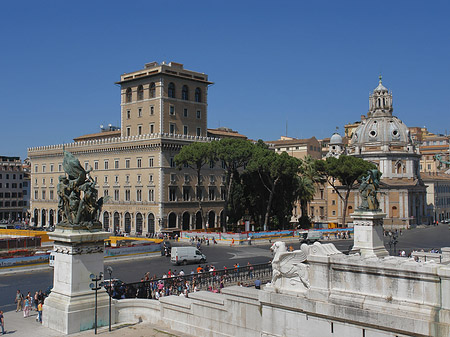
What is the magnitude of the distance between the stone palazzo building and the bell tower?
35.8 m

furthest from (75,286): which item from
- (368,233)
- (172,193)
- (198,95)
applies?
(198,95)

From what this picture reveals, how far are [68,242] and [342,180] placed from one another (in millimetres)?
55479

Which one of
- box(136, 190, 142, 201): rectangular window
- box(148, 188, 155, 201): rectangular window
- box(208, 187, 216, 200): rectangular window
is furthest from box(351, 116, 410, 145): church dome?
box(136, 190, 142, 201): rectangular window

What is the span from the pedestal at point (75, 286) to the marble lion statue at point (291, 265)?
22.8 ft

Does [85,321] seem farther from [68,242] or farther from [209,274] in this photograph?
[209,274]

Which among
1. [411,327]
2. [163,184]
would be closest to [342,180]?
[163,184]

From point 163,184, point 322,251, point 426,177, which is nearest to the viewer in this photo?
point 322,251

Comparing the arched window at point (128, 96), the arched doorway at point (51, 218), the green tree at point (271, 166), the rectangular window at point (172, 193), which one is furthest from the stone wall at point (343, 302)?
the arched doorway at point (51, 218)

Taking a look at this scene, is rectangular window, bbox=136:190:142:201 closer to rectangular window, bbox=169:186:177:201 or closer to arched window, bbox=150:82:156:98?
rectangular window, bbox=169:186:177:201

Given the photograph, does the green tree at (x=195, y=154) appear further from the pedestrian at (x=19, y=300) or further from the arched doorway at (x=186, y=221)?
the pedestrian at (x=19, y=300)

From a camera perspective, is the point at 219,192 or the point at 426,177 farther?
the point at 426,177

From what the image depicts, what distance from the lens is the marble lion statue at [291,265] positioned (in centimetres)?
1167

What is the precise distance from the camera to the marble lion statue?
11672mm

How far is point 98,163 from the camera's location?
227 feet
